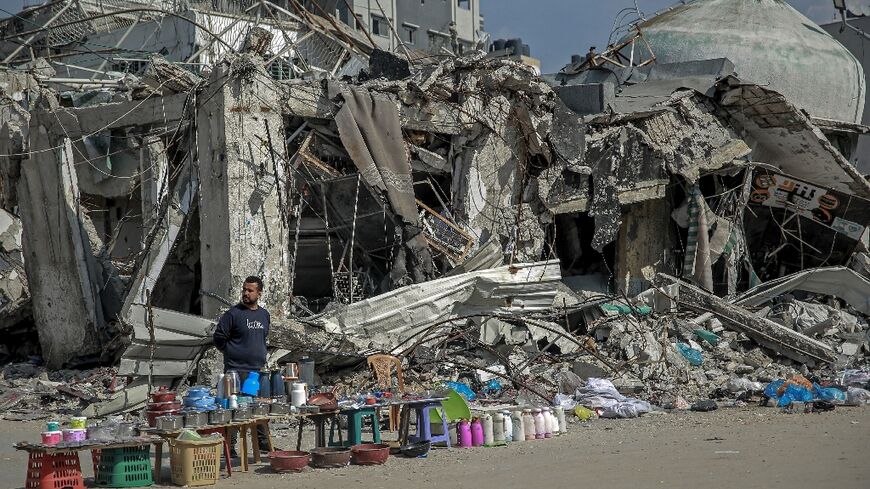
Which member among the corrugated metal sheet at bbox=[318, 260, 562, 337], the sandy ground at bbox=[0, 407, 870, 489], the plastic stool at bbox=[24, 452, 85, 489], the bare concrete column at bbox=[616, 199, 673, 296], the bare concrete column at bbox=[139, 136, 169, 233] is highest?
the bare concrete column at bbox=[139, 136, 169, 233]

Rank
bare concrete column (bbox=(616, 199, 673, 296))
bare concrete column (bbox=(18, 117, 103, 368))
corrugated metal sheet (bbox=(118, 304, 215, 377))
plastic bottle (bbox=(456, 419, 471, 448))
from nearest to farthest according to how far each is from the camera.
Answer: plastic bottle (bbox=(456, 419, 471, 448)), corrugated metal sheet (bbox=(118, 304, 215, 377)), bare concrete column (bbox=(18, 117, 103, 368)), bare concrete column (bbox=(616, 199, 673, 296))

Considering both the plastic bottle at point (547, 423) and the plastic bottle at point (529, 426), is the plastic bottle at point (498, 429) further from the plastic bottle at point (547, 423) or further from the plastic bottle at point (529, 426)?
the plastic bottle at point (547, 423)

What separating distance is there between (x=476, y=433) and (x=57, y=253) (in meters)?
6.93

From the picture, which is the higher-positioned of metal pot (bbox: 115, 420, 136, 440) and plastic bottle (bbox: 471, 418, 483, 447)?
metal pot (bbox: 115, 420, 136, 440)

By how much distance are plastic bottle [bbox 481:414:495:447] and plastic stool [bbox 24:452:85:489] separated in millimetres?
3226

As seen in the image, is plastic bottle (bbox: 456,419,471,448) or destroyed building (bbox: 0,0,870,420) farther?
destroyed building (bbox: 0,0,870,420)

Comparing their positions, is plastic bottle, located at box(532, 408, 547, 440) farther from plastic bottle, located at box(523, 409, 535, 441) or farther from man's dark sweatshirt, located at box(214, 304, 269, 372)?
man's dark sweatshirt, located at box(214, 304, 269, 372)

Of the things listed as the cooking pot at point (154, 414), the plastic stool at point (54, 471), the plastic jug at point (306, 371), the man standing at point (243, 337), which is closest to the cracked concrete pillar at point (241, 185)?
the plastic jug at point (306, 371)

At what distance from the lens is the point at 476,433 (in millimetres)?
8852

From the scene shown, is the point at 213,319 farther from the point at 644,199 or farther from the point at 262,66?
the point at 644,199

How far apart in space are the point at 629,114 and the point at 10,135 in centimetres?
819

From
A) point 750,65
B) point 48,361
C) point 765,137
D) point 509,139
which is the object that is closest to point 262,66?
point 509,139

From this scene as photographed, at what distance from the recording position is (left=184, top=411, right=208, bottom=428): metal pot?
24.3 ft

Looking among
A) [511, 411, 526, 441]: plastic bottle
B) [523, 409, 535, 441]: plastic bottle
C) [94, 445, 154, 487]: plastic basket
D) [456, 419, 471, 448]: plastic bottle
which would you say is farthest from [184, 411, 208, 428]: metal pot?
[523, 409, 535, 441]: plastic bottle
